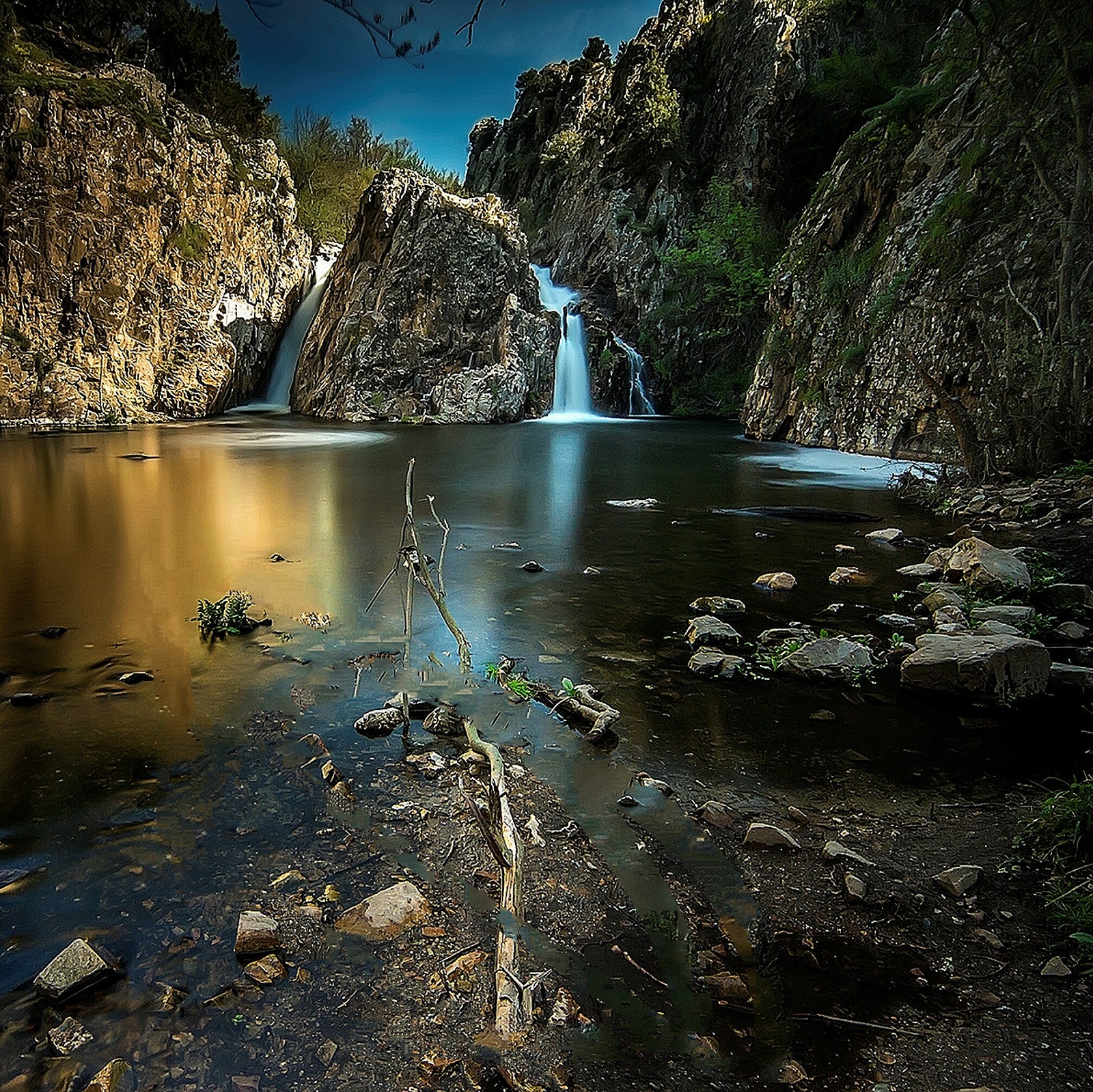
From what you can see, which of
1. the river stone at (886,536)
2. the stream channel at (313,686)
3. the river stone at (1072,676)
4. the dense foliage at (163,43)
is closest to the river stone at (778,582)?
the stream channel at (313,686)

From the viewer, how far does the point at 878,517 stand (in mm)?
9836

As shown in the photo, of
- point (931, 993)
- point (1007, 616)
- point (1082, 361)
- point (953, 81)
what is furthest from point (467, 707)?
point (953, 81)

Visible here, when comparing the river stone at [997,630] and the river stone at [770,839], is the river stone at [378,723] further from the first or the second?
the river stone at [997,630]

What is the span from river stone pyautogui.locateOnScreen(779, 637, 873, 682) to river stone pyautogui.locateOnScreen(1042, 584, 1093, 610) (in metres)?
2.06

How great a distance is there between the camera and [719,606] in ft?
19.0

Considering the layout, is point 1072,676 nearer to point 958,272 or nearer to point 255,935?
point 255,935

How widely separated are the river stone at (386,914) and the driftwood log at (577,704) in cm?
145

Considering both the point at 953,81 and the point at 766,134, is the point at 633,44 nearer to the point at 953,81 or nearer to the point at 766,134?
the point at 766,134

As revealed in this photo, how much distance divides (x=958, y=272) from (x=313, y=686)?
15.6 meters

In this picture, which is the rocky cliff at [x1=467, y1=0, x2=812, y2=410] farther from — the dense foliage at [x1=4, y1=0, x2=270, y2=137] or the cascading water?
the dense foliage at [x1=4, y1=0, x2=270, y2=137]

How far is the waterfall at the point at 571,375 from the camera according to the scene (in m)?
31.4

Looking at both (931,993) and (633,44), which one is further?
(633,44)

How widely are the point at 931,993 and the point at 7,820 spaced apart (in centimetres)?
337

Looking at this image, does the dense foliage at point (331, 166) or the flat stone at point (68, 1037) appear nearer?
the flat stone at point (68, 1037)
